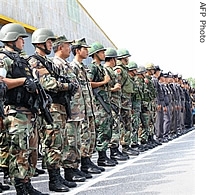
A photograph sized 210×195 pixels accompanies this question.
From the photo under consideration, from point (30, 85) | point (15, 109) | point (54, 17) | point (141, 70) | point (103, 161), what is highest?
point (54, 17)

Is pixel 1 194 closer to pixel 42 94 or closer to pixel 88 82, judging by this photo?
pixel 42 94

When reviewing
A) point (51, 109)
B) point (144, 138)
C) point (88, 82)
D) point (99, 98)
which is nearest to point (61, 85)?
point (51, 109)

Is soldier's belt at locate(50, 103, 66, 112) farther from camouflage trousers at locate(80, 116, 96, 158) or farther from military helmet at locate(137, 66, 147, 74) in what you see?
military helmet at locate(137, 66, 147, 74)

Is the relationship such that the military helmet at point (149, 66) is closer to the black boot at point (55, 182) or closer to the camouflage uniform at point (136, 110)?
the camouflage uniform at point (136, 110)

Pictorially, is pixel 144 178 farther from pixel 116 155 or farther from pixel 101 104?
pixel 116 155

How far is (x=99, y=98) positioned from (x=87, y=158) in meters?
0.93

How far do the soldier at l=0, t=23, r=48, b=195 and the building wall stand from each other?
25.1 feet

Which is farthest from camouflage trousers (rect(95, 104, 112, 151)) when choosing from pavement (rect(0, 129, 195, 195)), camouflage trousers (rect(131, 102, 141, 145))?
camouflage trousers (rect(131, 102, 141, 145))

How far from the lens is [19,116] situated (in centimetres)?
463

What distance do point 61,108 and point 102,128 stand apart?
5.51ft

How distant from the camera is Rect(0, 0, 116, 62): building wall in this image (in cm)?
1407

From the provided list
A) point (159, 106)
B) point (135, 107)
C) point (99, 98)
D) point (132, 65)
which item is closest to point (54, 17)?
point (159, 106)

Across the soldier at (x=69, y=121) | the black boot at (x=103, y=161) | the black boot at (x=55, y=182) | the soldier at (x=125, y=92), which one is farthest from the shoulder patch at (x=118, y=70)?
the black boot at (x=55, y=182)

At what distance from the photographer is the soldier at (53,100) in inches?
203
